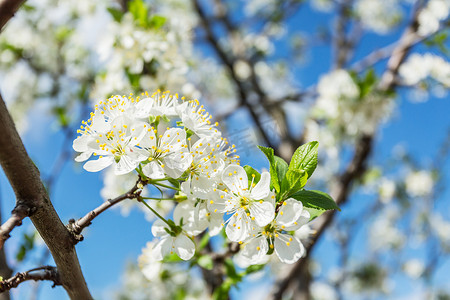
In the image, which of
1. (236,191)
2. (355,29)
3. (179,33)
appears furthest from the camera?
(355,29)

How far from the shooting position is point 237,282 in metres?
1.61

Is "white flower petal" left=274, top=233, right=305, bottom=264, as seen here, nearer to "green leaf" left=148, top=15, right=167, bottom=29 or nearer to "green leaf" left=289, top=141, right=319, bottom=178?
"green leaf" left=289, top=141, right=319, bottom=178

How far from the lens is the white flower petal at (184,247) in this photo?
101cm

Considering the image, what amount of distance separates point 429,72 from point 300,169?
287 cm

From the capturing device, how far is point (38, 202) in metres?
0.77

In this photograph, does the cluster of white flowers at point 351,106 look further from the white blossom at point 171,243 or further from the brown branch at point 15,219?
the brown branch at point 15,219

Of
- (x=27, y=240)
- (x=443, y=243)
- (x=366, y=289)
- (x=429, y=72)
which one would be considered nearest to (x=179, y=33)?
(x=27, y=240)

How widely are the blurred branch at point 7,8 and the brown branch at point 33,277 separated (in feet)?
1.70

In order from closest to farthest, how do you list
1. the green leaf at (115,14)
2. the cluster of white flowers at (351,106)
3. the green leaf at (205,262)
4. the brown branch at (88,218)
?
the brown branch at (88,218) < the green leaf at (205,262) < the green leaf at (115,14) < the cluster of white flowers at (351,106)

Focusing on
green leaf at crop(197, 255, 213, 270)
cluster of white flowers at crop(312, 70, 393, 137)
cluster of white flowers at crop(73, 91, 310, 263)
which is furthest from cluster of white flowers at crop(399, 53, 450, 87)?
cluster of white flowers at crop(73, 91, 310, 263)

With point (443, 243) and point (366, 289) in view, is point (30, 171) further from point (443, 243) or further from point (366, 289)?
point (443, 243)

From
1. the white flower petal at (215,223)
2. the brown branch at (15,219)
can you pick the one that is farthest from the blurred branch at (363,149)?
the brown branch at (15,219)

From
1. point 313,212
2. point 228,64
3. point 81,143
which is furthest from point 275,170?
point 228,64

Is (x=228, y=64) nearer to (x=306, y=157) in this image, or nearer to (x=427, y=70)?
(x=427, y=70)
